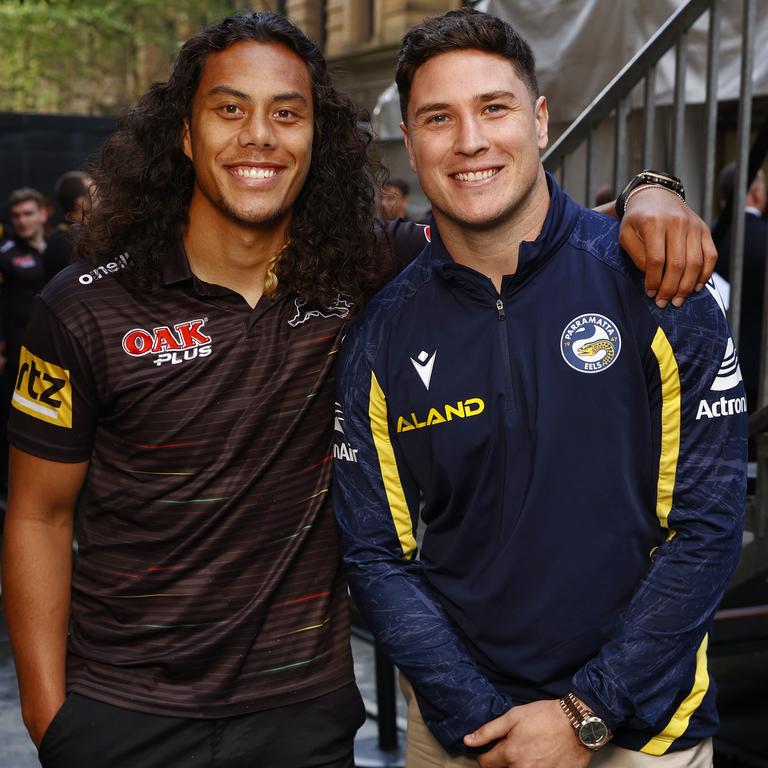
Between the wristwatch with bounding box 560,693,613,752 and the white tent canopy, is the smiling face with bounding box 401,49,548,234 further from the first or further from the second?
the white tent canopy

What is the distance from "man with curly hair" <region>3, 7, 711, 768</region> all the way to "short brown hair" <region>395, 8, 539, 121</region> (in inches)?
13.7

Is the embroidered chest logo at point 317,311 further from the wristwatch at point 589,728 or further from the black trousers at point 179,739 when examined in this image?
the wristwatch at point 589,728

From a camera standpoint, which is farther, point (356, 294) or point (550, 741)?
point (356, 294)

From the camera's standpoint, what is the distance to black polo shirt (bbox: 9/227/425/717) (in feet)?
8.64

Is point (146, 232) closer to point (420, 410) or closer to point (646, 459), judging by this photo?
point (420, 410)

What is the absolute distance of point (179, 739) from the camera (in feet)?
8.61

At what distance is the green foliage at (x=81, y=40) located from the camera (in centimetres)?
2425

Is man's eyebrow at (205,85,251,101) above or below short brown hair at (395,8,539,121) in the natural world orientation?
below

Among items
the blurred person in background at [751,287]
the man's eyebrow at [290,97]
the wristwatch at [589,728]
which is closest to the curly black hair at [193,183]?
the man's eyebrow at [290,97]

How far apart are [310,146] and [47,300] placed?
769mm

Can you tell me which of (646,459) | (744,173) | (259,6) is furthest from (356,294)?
(259,6)

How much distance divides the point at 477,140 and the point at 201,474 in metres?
0.99

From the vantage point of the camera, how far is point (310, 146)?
2.91m

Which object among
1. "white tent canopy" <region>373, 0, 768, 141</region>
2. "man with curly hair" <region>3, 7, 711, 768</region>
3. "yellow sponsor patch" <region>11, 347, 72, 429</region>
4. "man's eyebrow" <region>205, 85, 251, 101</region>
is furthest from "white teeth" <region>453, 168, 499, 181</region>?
"white tent canopy" <region>373, 0, 768, 141</region>
